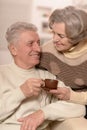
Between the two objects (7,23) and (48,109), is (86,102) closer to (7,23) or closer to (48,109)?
(48,109)

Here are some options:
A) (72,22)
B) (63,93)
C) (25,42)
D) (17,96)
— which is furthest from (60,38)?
(17,96)

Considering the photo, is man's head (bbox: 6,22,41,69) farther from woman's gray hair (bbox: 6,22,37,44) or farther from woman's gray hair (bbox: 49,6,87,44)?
woman's gray hair (bbox: 49,6,87,44)

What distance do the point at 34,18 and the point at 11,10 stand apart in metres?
0.29

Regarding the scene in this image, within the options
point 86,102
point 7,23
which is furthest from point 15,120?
point 7,23

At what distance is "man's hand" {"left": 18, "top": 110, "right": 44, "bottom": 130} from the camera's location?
1757 millimetres

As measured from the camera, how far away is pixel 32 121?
69.5 inches

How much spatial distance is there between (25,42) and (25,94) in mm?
379

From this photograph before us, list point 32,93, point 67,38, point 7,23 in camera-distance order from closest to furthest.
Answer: point 32,93 → point 67,38 → point 7,23

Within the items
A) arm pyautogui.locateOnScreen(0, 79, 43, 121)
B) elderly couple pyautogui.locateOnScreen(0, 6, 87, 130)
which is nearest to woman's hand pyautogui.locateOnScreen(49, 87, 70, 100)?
elderly couple pyautogui.locateOnScreen(0, 6, 87, 130)

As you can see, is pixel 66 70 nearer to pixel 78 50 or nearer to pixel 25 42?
pixel 78 50

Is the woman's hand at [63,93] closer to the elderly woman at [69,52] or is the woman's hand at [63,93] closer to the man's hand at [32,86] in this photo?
the elderly woman at [69,52]

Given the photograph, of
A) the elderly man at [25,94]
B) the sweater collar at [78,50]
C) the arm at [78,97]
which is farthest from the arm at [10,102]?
the sweater collar at [78,50]

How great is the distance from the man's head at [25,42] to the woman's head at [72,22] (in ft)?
0.61

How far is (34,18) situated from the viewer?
11.1ft
